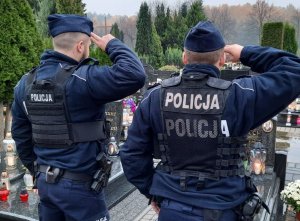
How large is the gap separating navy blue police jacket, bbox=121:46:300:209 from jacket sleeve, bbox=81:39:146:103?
0.23 m

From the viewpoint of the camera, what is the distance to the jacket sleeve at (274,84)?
2324 millimetres

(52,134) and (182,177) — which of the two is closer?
(182,177)

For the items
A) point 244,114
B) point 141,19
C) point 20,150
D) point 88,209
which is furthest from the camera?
point 141,19

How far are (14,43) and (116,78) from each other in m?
5.95

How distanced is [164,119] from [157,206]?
703 mm

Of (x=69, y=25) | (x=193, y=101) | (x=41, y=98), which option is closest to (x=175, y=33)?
(x=69, y=25)

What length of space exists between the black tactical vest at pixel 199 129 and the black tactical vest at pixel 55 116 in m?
0.75

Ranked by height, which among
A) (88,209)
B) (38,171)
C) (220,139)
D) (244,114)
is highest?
(244,114)

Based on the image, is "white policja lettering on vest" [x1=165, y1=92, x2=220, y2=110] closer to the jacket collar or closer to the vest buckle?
the jacket collar

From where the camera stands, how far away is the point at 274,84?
2326mm

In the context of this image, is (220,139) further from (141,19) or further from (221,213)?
(141,19)

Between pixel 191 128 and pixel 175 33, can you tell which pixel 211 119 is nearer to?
pixel 191 128

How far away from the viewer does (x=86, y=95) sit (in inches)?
113

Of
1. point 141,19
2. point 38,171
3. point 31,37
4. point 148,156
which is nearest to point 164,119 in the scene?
point 148,156
